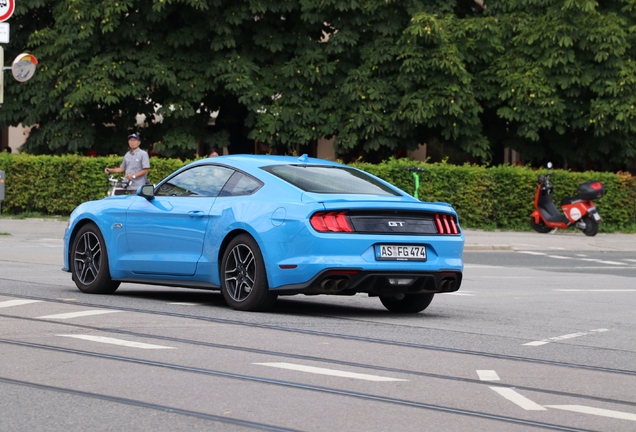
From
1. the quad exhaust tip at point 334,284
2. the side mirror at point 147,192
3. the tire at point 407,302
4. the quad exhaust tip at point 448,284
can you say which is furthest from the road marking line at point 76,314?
the quad exhaust tip at point 448,284

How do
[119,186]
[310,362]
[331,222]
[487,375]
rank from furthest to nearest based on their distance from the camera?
[119,186] → [331,222] → [310,362] → [487,375]

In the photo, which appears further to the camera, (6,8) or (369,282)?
(6,8)

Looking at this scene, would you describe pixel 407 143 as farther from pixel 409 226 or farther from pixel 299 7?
pixel 409 226

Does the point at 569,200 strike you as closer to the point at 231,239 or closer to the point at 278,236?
the point at 231,239

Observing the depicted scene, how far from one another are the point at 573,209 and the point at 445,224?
18.8 m

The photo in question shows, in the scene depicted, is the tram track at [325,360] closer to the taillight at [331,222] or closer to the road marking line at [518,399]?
the road marking line at [518,399]

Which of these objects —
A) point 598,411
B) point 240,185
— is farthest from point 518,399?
point 240,185

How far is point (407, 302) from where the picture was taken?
12.5 meters

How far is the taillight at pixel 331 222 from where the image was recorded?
1108cm

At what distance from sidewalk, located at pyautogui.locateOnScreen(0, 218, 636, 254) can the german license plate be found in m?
12.0

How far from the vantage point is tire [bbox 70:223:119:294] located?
43.3ft

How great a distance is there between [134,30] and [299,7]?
4.13m

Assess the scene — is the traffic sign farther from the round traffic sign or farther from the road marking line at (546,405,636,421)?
the road marking line at (546,405,636,421)

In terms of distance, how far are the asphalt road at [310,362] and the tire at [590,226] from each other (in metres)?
15.4
